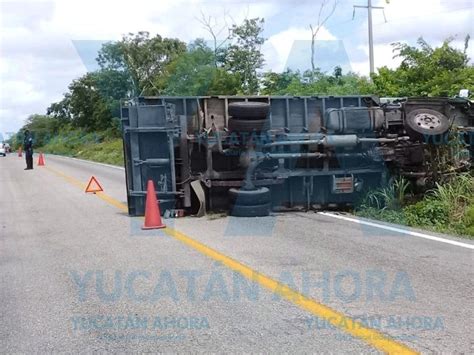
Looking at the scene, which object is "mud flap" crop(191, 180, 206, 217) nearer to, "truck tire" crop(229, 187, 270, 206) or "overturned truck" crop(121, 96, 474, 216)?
"overturned truck" crop(121, 96, 474, 216)

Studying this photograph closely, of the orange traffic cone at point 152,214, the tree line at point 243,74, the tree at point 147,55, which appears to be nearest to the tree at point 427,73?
the tree line at point 243,74

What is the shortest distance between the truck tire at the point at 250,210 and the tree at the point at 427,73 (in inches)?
461

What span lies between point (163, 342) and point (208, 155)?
20.9 feet

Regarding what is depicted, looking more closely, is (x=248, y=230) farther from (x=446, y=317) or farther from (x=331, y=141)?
(x=446, y=317)

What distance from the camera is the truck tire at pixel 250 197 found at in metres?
10.5

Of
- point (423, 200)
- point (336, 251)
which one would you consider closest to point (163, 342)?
point (336, 251)

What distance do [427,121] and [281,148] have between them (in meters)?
2.70

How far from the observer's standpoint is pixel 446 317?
4.96 metres

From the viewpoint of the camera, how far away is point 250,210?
1046 cm

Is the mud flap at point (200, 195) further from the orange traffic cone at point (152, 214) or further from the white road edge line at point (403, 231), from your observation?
the white road edge line at point (403, 231)

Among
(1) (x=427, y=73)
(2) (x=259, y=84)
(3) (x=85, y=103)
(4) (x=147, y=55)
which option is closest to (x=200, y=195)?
(1) (x=427, y=73)

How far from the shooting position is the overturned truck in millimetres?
10680

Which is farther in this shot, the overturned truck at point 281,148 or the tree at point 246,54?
the tree at point 246,54

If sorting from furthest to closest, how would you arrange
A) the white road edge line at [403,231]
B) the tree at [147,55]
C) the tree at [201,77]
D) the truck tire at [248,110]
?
the tree at [147,55] < the tree at [201,77] < the truck tire at [248,110] < the white road edge line at [403,231]
